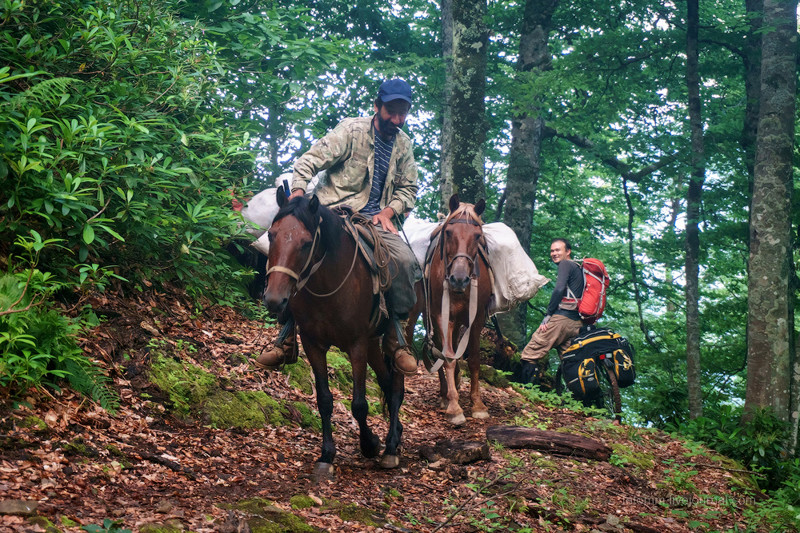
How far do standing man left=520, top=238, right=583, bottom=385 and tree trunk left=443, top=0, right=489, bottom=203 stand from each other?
6.07ft

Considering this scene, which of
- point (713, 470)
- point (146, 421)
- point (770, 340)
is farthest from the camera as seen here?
point (770, 340)

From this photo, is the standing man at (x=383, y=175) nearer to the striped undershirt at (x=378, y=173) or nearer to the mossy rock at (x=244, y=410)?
the striped undershirt at (x=378, y=173)

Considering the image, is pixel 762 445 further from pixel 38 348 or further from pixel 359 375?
pixel 38 348

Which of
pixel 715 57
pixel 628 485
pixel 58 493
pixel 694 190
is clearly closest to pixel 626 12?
pixel 715 57

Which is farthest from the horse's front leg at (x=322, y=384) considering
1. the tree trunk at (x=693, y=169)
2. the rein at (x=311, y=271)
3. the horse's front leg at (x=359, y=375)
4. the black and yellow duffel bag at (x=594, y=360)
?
the tree trunk at (x=693, y=169)

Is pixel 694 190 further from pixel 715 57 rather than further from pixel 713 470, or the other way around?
pixel 713 470

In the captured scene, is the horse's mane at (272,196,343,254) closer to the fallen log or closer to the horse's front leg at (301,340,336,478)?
the horse's front leg at (301,340,336,478)

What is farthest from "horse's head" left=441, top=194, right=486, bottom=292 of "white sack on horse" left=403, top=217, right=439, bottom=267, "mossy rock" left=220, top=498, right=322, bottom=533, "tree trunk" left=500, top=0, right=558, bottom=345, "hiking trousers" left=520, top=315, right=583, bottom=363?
"tree trunk" left=500, top=0, right=558, bottom=345

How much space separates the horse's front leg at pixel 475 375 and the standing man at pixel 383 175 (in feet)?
7.92

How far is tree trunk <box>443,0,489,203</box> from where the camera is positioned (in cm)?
1084

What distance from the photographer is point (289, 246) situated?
5.07 metres

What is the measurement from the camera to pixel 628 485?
21.9 ft

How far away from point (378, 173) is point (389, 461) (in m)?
3.08

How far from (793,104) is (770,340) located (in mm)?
3639
